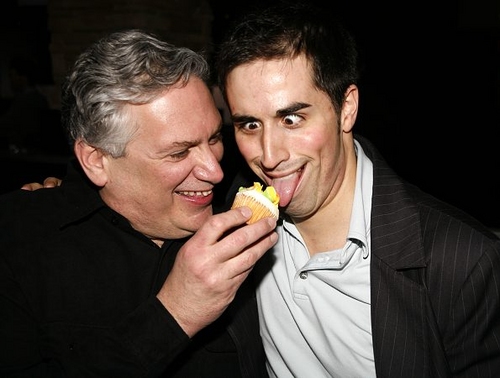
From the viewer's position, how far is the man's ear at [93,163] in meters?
2.04

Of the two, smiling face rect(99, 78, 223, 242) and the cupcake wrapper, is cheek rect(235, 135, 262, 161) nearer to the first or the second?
smiling face rect(99, 78, 223, 242)

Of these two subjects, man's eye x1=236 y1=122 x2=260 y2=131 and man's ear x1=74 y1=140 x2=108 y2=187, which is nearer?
man's eye x1=236 y1=122 x2=260 y2=131

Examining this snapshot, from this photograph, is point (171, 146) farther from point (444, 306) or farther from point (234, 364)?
point (444, 306)

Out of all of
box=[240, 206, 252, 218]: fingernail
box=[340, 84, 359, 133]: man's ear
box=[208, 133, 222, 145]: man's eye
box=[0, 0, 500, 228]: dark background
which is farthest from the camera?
box=[0, 0, 500, 228]: dark background

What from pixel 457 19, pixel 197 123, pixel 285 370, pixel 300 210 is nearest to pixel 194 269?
pixel 300 210

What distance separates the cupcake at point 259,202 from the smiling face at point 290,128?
0.33ft

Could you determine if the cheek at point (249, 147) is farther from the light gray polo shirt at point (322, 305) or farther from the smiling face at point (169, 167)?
the light gray polo shirt at point (322, 305)

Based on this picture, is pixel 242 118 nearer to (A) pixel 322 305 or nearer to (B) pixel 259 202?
(B) pixel 259 202

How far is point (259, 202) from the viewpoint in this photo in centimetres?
174

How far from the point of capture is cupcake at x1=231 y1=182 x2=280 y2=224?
174 centimetres

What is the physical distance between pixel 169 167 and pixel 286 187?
1.76 ft

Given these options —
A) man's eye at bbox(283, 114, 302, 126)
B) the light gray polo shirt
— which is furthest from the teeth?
man's eye at bbox(283, 114, 302, 126)

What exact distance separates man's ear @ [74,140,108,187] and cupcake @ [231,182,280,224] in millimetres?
696

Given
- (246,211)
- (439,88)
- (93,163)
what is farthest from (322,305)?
(439,88)
